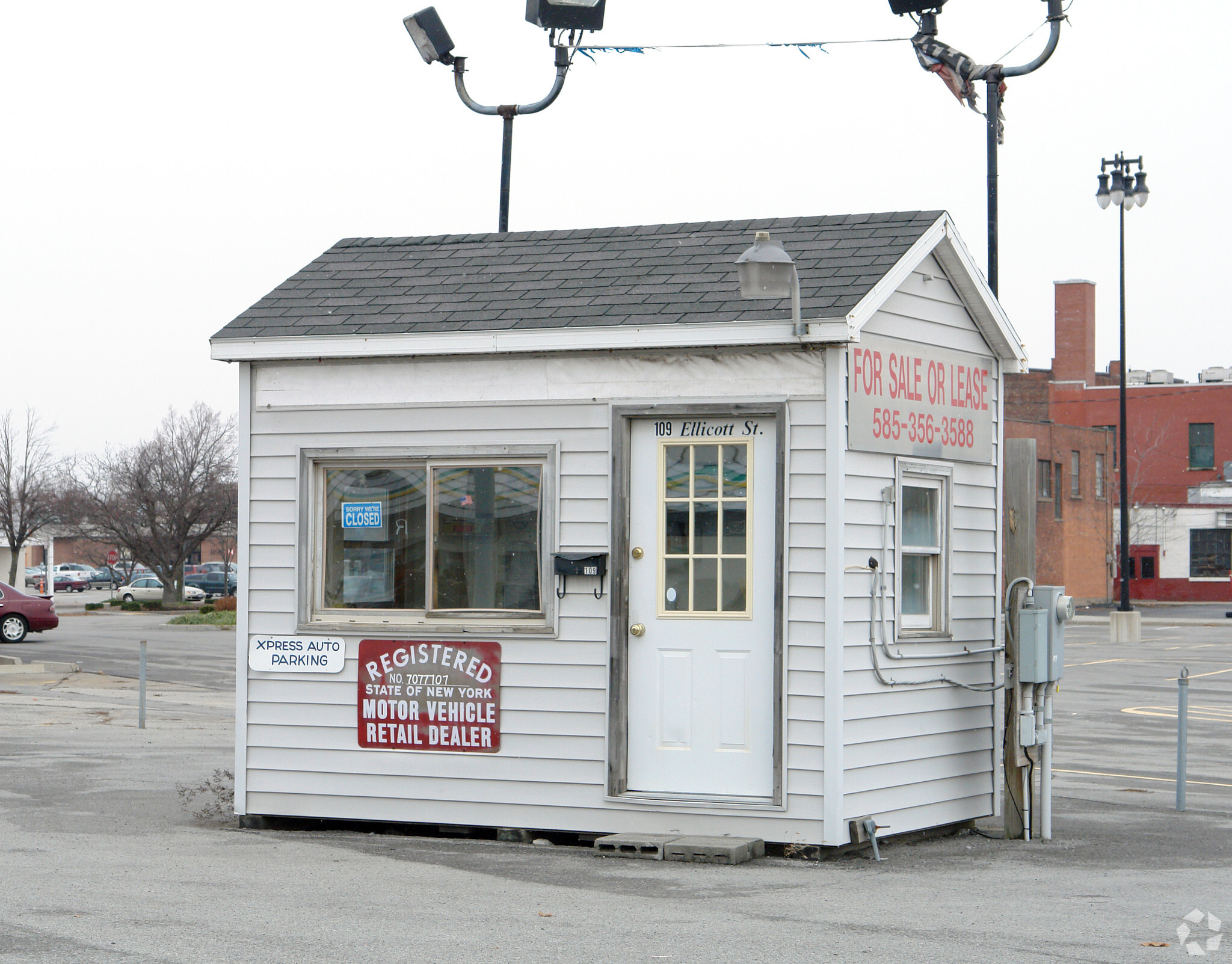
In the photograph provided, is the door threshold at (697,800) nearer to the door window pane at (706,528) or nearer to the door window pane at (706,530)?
the door window pane at (706,530)

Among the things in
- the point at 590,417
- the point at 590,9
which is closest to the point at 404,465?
the point at 590,417

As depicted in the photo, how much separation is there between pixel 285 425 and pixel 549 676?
2.44m

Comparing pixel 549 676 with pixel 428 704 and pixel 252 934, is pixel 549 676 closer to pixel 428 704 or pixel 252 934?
pixel 428 704

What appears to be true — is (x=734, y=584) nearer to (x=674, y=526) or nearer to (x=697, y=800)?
(x=674, y=526)

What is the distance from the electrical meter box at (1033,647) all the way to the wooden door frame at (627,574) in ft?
6.09

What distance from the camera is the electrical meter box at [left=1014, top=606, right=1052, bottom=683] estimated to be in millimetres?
9492

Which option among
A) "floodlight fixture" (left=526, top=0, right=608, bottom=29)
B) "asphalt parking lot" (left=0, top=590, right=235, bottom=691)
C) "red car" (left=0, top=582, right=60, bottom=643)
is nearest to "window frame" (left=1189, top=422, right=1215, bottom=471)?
"asphalt parking lot" (left=0, top=590, right=235, bottom=691)

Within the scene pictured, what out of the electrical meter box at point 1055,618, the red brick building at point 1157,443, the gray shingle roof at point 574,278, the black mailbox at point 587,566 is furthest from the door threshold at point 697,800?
the red brick building at point 1157,443

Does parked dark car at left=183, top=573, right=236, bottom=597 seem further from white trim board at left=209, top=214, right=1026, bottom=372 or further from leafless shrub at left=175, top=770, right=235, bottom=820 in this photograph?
white trim board at left=209, top=214, right=1026, bottom=372

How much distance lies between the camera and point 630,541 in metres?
9.08

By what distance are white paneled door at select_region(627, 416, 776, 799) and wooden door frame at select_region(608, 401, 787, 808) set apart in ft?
0.18

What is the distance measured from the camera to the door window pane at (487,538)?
9.38 m

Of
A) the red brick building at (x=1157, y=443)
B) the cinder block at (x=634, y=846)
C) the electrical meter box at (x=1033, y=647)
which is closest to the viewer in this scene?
the cinder block at (x=634, y=846)

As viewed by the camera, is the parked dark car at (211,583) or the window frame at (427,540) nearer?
the window frame at (427,540)
